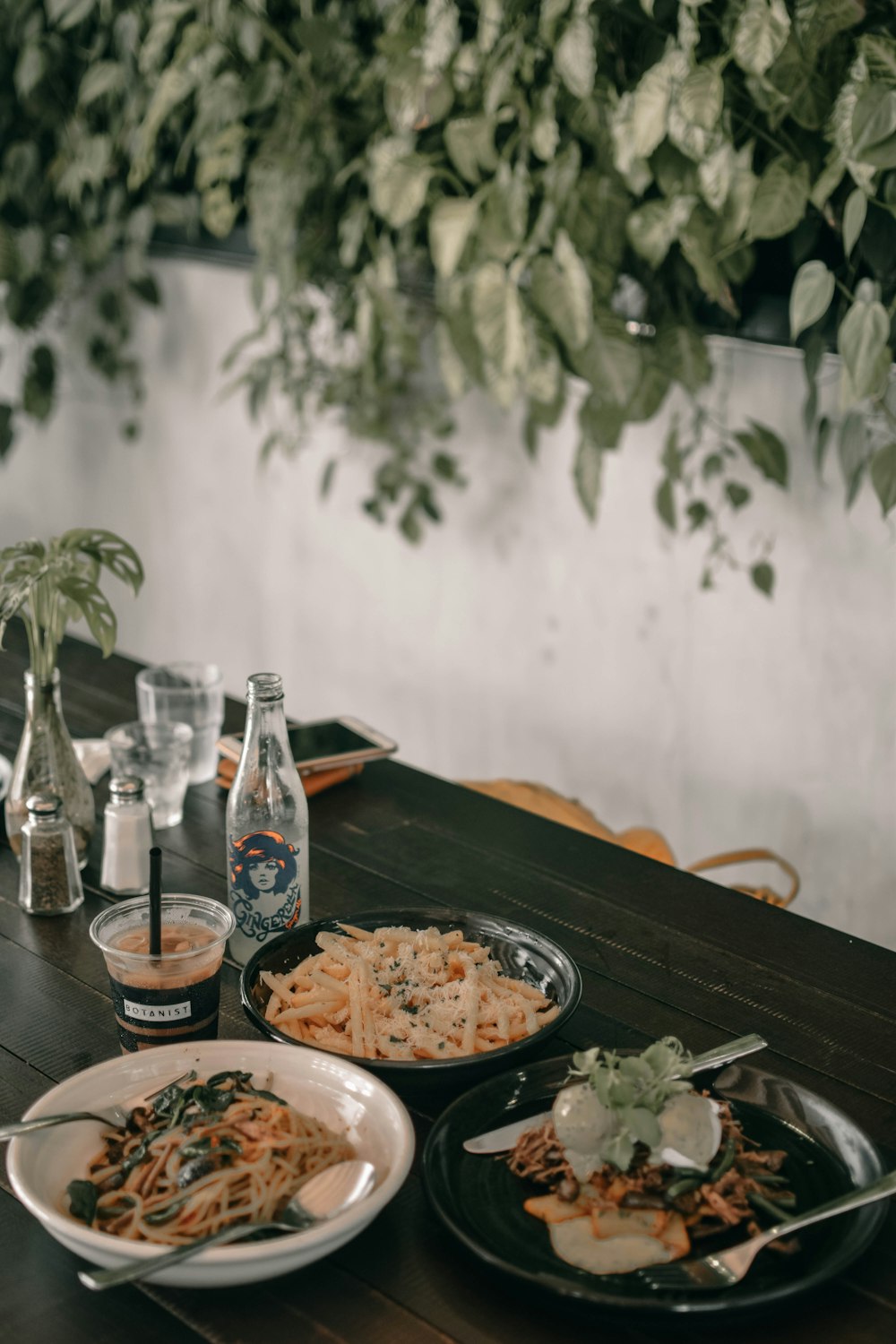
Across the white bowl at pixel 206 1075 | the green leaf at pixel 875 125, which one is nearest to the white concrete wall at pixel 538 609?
the green leaf at pixel 875 125

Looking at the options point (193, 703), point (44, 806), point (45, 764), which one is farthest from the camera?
point (193, 703)

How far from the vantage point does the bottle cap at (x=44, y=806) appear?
4.33 ft

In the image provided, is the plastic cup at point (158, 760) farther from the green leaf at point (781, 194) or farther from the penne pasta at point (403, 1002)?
the green leaf at point (781, 194)

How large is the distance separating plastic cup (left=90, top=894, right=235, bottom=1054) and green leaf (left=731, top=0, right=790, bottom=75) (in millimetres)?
1231

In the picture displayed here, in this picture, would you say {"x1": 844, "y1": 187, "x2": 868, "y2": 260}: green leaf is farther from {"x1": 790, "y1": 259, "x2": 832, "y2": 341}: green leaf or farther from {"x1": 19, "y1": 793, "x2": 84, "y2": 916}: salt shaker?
{"x1": 19, "y1": 793, "x2": 84, "y2": 916}: salt shaker

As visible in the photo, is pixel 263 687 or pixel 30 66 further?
pixel 30 66

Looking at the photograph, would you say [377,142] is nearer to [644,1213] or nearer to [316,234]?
[316,234]

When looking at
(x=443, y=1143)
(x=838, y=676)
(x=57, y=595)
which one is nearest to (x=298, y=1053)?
(x=443, y=1143)

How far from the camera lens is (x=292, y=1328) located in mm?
814

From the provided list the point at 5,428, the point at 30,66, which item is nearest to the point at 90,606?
the point at 30,66

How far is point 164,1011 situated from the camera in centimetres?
106

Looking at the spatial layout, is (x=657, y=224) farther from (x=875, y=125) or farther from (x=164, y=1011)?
(x=164, y=1011)

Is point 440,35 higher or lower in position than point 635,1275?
higher

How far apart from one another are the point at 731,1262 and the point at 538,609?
194cm
